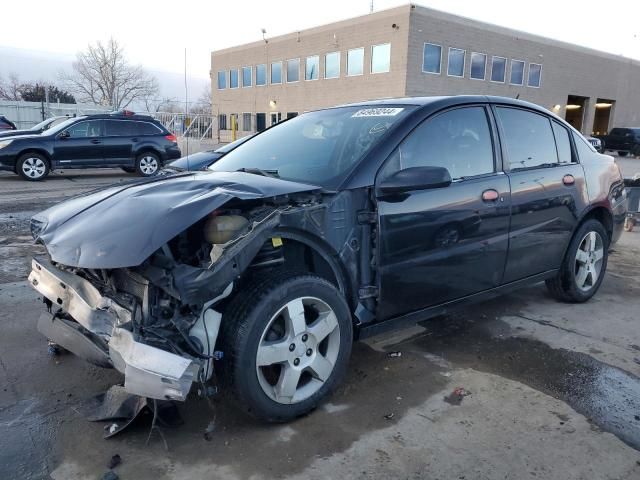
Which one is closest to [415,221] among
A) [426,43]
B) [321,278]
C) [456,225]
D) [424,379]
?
[456,225]

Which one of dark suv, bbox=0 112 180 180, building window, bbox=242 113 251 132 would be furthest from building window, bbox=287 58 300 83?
dark suv, bbox=0 112 180 180

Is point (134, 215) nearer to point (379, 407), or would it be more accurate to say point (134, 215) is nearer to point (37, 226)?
point (37, 226)

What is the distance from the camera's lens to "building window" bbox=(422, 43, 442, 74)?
3042 cm

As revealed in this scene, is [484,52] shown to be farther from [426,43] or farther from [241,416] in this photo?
[241,416]

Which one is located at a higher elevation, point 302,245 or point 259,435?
point 302,245

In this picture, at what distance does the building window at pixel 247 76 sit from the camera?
41.2 m

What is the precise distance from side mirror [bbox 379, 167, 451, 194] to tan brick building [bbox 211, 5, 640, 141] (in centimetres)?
2252

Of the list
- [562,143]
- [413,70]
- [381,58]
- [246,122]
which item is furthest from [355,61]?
[562,143]

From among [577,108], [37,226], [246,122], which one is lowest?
[37,226]

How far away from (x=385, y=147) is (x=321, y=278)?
915mm

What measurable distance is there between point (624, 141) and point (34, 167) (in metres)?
28.8

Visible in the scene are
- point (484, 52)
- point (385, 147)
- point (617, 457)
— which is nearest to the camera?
point (617, 457)

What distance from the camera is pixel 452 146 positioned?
11.7 feet

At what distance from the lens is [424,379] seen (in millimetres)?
3330
